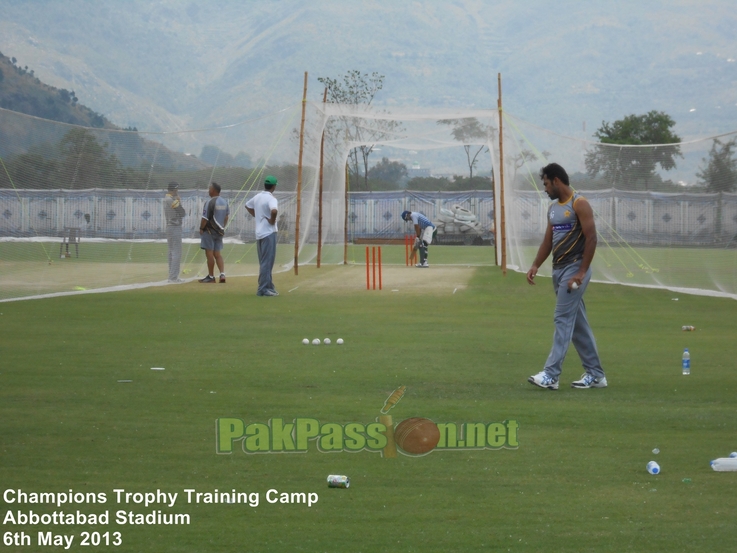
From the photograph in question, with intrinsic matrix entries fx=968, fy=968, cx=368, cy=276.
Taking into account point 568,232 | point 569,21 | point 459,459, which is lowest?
point 459,459

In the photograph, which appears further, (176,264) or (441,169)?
(441,169)

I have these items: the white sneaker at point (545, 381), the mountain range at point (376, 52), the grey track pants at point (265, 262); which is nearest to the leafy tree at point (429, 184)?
the grey track pants at point (265, 262)

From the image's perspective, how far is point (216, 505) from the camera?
17.1ft

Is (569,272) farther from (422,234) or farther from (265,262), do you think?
(422,234)

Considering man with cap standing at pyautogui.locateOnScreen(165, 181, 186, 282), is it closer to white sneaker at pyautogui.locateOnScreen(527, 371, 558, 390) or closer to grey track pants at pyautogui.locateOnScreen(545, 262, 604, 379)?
grey track pants at pyautogui.locateOnScreen(545, 262, 604, 379)

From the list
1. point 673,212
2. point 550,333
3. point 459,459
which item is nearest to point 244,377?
point 459,459

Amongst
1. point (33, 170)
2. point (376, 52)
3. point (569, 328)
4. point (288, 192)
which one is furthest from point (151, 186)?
point (376, 52)

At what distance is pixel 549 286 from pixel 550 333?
7.34 m

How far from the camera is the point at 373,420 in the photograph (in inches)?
282

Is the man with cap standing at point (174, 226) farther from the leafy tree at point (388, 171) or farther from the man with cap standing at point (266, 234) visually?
the leafy tree at point (388, 171)

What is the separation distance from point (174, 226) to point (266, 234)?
3187mm

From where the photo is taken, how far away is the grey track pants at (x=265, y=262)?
17906mm

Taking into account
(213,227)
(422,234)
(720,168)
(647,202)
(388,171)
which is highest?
(388,171)

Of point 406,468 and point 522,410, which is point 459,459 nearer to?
point 406,468
